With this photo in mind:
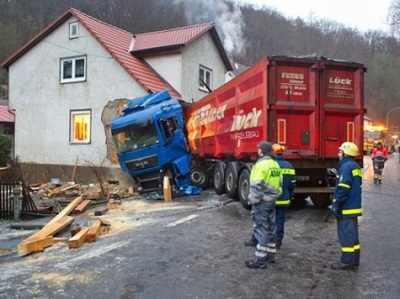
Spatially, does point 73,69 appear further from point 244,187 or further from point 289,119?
point 289,119

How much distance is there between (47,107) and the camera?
67.0 feet

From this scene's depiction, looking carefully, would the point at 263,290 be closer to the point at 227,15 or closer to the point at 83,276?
the point at 83,276

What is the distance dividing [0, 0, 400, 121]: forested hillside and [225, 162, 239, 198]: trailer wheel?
31.9 meters

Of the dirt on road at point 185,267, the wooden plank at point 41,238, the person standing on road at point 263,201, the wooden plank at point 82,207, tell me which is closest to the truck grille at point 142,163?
the wooden plank at point 82,207

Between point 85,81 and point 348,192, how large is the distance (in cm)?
1547

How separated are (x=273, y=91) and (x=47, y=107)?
1374 cm

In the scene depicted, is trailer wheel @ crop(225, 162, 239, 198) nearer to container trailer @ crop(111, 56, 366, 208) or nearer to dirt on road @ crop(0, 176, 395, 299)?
container trailer @ crop(111, 56, 366, 208)

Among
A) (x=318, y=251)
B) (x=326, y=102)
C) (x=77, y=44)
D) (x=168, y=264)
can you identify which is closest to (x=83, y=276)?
(x=168, y=264)

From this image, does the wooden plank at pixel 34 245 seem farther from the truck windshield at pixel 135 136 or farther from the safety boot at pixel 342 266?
the truck windshield at pixel 135 136

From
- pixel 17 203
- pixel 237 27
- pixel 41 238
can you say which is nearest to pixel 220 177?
pixel 17 203

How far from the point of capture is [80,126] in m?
19.7

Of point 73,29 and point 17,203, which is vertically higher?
point 73,29

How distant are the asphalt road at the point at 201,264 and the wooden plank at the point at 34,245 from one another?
145 mm

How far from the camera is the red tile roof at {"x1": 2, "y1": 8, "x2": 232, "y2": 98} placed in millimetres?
18234
